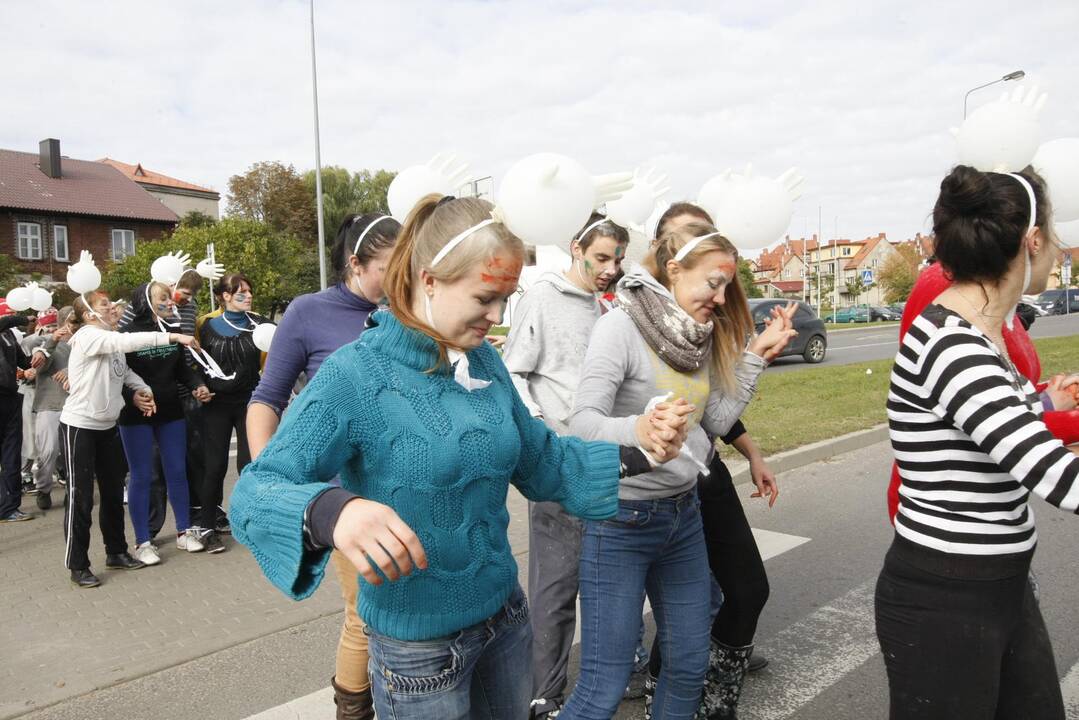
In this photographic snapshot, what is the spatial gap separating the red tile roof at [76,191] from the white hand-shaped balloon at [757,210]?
47565mm

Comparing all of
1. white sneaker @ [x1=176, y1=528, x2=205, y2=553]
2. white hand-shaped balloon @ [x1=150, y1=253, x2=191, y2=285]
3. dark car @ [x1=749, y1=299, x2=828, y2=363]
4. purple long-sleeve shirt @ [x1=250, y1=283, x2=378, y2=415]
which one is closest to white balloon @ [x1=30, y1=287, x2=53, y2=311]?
white hand-shaped balloon @ [x1=150, y1=253, x2=191, y2=285]

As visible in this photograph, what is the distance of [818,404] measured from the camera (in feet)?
34.6

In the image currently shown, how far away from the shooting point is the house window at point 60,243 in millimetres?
42750

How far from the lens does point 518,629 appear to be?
2.02 metres

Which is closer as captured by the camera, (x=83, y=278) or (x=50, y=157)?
(x=83, y=278)

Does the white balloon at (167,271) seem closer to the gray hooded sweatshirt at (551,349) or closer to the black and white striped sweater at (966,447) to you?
the gray hooded sweatshirt at (551,349)

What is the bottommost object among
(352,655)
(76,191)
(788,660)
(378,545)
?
(788,660)

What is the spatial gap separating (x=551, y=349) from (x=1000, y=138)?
170 centimetres

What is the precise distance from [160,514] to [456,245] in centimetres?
526

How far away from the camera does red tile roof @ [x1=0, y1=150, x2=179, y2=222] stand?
42.3 meters

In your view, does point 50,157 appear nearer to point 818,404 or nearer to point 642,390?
point 818,404

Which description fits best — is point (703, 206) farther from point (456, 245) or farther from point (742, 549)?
point (456, 245)

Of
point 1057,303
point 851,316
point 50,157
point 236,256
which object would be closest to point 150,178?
point 50,157

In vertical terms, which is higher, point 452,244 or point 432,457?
point 452,244
